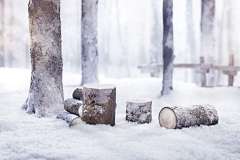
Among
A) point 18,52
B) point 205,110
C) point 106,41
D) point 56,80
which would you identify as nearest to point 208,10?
point 205,110

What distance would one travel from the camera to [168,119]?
3.22 metres

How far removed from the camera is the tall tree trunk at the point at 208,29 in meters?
9.03

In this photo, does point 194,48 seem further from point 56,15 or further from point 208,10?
point 56,15

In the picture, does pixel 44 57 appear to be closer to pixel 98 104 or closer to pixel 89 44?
pixel 98 104

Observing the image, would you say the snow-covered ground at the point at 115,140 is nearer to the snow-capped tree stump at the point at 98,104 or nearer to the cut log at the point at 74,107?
the snow-capped tree stump at the point at 98,104

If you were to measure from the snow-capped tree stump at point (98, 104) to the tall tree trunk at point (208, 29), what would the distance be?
7.30m

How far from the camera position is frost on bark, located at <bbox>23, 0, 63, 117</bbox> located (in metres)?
3.93

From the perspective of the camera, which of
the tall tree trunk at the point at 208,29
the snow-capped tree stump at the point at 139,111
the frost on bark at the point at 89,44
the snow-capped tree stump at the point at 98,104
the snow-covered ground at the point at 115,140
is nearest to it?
the snow-covered ground at the point at 115,140

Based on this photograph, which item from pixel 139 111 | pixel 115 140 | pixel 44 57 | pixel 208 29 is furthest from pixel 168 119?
pixel 208 29

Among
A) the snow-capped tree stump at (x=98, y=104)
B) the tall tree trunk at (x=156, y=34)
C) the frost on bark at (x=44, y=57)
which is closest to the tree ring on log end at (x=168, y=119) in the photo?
the snow-capped tree stump at (x=98, y=104)

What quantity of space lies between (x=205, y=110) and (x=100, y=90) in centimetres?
179

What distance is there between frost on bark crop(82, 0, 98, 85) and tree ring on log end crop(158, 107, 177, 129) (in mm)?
4177

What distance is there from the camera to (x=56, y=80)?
13.6 feet

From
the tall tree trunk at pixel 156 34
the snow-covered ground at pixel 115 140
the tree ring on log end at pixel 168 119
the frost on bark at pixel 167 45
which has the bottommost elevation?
the snow-covered ground at pixel 115 140
